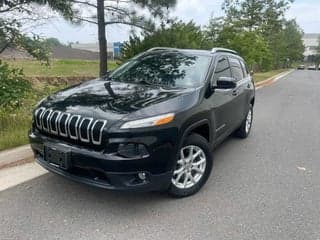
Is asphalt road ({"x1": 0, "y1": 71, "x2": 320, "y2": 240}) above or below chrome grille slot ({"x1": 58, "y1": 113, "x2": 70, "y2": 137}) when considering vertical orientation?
below

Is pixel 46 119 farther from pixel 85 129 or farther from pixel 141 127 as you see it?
pixel 141 127

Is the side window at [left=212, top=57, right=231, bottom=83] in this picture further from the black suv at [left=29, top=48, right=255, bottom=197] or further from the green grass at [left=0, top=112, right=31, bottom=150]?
the green grass at [left=0, top=112, right=31, bottom=150]

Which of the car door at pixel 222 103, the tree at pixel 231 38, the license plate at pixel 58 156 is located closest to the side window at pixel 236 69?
the car door at pixel 222 103

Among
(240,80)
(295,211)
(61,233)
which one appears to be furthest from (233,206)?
(240,80)

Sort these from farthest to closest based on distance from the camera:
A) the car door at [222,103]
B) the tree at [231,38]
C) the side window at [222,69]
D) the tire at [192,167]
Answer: the tree at [231,38], the side window at [222,69], the car door at [222,103], the tire at [192,167]

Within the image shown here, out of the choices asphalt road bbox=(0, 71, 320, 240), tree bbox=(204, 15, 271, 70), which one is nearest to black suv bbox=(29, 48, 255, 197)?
asphalt road bbox=(0, 71, 320, 240)

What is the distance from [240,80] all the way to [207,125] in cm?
210

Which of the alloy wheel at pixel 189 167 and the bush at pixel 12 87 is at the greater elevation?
the bush at pixel 12 87

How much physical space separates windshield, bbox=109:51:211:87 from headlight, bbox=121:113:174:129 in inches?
37.4

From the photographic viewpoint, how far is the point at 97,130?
318 cm

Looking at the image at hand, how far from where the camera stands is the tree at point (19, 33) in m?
5.85

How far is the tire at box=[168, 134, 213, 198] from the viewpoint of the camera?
3746 millimetres

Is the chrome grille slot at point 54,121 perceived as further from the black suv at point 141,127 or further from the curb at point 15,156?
the curb at point 15,156

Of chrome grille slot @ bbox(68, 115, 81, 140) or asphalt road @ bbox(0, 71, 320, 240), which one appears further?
chrome grille slot @ bbox(68, 115, 81, 140)
